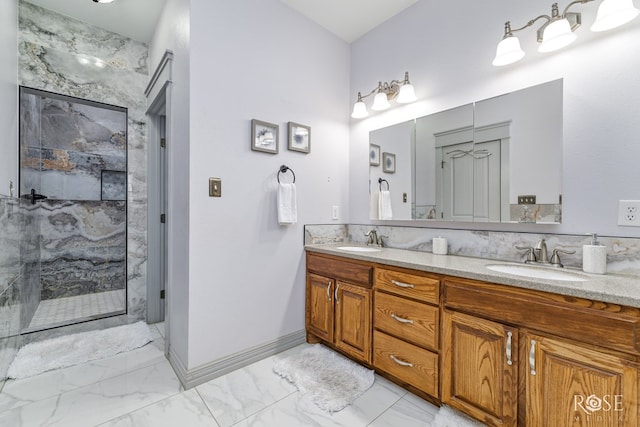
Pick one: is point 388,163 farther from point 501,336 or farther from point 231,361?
point 231,361

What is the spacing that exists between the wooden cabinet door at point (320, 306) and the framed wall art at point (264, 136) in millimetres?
1057

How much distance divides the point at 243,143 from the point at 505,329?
1.83m

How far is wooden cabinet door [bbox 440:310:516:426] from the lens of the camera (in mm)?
1189

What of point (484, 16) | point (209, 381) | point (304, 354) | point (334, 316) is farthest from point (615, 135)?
point (209, 381)

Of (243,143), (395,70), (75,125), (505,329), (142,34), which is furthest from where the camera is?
(75,125)

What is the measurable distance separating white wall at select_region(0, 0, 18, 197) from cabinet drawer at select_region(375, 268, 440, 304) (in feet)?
7.86

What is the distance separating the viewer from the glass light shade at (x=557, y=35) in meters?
1.39

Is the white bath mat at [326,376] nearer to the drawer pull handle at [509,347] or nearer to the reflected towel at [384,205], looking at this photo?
the drawer pull handle at [509,347]

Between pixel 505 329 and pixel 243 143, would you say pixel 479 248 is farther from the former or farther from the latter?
pixel 243 143

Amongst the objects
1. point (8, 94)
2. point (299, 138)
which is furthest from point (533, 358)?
point (8, 94)

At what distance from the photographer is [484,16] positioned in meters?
1.77

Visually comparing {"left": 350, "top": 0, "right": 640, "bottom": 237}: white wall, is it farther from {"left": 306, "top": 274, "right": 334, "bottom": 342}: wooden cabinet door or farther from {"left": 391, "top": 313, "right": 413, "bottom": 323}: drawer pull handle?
{"left": 306, "top": 274, "right": 334, "bottom": 342}: wooden cabinet door

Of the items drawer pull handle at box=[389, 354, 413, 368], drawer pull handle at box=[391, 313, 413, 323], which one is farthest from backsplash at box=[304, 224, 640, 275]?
drawer pull handle at box=[389, 354, 413, 368]

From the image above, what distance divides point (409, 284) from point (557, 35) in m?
1.51
